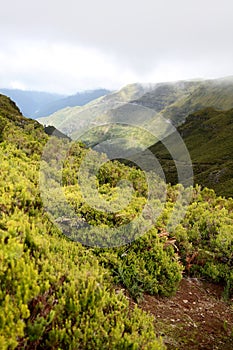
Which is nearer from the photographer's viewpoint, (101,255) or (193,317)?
(193,317)

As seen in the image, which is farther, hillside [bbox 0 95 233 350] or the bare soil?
the bare soil

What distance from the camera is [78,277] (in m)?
6.29

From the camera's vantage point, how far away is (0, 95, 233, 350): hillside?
5551 mm

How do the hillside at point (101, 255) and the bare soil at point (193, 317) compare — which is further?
the bare soil at point (193, 317)

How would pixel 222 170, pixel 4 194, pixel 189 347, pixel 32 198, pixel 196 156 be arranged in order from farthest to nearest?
1. pixel 196 156
2. pixel 222 170
3. pixel 32 198
4. pixel 4 194
5. pixel 189 347

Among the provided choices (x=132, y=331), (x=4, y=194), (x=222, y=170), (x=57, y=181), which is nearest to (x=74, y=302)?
(x=132, y=331)

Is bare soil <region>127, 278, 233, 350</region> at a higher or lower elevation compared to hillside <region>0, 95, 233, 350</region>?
lower

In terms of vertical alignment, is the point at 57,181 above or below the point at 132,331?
above

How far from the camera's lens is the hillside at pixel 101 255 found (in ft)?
18.2

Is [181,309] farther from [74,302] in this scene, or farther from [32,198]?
[32,198]

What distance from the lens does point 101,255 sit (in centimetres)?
873

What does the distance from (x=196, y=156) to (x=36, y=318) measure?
631 feet

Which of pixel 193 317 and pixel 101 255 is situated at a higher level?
pixel 101 255

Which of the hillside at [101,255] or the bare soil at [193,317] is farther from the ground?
the hillside at [101,255]
